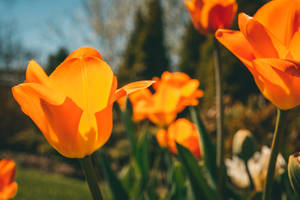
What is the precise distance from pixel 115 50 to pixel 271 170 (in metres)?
13.7

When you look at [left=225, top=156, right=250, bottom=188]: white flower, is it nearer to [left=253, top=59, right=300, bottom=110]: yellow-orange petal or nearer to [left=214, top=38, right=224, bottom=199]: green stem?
[left=214, top=38, right=224, bottom=199]: green stem

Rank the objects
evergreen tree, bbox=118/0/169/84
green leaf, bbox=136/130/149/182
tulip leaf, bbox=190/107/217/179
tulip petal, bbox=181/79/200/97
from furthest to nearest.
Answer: evergreen tree, bbox=118/0/169/84
tulip petal, bbox=181/79/200/97
green leaf, bbox=136/130/149/182
tulip leaf, bbox=190/107/217/179

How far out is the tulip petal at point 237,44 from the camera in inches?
14.9

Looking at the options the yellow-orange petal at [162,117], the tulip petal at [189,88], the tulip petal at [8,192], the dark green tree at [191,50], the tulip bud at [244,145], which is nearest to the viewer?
the tulip petal at [8,192]

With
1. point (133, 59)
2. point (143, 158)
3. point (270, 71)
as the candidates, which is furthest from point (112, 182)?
point (133, 59)

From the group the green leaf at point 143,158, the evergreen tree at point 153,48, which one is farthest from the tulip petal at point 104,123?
the evergreen tree at point 153,48

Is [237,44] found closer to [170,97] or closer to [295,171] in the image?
[295,171]

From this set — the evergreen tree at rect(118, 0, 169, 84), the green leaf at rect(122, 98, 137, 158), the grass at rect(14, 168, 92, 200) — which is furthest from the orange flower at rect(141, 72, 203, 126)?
the evergreen tree at rect(118, 0, 169, 84)

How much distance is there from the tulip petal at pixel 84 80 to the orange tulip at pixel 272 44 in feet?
0.52

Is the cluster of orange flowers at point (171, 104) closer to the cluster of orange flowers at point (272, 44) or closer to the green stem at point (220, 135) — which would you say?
the green stem at point (220, 135)

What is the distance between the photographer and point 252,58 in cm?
39

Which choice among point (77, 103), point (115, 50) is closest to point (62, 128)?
point (77, 103)

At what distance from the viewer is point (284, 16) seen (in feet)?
1.27

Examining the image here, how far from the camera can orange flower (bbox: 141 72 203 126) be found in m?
1.03
